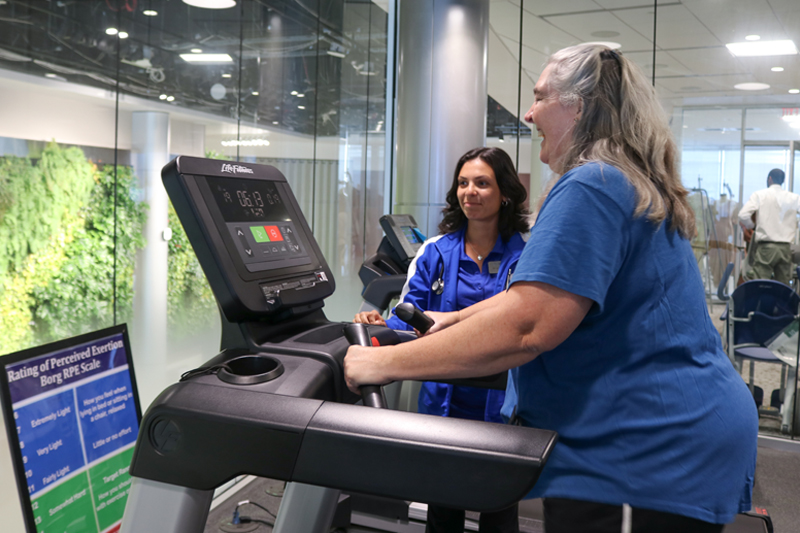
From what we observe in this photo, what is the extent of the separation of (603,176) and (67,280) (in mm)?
2092

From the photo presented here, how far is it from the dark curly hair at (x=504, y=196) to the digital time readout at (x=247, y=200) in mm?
1261

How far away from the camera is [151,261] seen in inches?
114

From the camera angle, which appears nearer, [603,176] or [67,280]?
[603,176]

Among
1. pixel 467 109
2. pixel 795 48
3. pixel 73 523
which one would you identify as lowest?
pixel 73 523

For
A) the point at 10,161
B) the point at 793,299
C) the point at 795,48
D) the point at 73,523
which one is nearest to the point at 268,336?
the point at 73,523

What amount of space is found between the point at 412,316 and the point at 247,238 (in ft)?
1.09

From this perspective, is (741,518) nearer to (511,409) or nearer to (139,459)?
(511,409)

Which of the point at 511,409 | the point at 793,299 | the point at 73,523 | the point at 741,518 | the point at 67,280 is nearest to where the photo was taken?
the point at 511,409

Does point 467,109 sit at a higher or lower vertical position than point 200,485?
higher

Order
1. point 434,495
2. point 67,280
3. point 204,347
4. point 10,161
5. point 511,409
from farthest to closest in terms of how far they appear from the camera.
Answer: point 204,347 < point 67,280 < point 10,161 < point 511,409 < point 434,495

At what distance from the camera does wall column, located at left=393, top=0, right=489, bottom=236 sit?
179 inches

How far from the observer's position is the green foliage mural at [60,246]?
7.11 feet

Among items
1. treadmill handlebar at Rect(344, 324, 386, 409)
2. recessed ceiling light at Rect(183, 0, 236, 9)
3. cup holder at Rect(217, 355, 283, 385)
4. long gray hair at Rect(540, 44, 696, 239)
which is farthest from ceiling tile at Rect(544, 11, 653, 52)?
cup holder at Rect(217, 355, 283, 385)

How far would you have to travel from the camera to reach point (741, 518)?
275 cm
